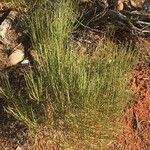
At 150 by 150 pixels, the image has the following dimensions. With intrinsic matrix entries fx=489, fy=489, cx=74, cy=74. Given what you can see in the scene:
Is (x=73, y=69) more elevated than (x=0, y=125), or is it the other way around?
(x=73, y=69)

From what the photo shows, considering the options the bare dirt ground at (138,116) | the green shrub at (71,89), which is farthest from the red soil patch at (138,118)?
the green shrub at (71,89)

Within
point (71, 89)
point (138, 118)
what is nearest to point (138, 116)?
point (138, 118)

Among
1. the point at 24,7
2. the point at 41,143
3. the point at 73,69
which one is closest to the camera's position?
the point at 73,69

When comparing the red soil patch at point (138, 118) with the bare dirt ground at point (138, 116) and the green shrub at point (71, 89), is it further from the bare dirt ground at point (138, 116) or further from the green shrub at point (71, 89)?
the green shrub at point (71, 89)

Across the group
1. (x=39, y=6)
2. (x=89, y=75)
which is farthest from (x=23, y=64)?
(x=89, y=75)

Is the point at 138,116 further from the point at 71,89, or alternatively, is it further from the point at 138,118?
the point at 71,89

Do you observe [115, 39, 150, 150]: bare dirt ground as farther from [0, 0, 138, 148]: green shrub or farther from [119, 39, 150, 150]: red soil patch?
[0, 0, 138, 148]: green shrub

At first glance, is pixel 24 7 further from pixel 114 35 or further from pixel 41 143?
pixel 41 143

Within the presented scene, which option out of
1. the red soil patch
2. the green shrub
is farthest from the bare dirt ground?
the green shrub

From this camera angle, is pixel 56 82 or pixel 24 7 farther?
pixel 24 7
